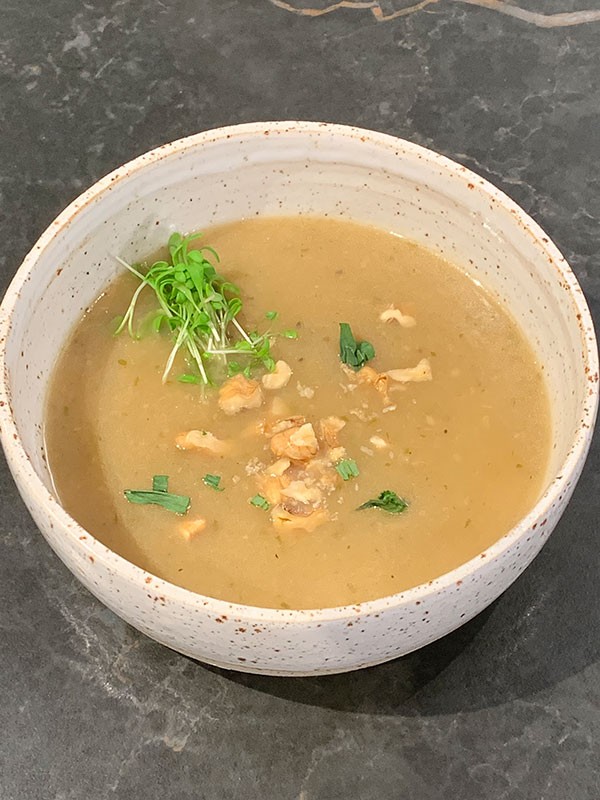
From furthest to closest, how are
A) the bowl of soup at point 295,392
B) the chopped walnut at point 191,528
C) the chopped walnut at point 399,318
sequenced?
1. the chopped walnut at point 399,318
2. the chopped walnut at point 191,528
3. the bowl of soup at point 295,392

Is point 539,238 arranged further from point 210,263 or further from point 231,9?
point 231,9

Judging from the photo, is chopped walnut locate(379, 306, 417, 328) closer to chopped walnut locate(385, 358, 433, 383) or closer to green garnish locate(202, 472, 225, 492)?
chopped walnut locate(385, 358, 433, 383)

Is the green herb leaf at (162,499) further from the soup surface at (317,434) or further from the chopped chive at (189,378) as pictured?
the chopped chive at (189,378)

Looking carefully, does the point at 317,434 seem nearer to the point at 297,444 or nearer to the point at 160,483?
the point at 297,444

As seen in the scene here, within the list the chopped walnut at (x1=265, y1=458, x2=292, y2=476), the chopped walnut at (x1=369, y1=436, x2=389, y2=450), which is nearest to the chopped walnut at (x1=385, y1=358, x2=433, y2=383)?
the chopped walnut at (x1=369, y1=436, x2=389, y2=450)

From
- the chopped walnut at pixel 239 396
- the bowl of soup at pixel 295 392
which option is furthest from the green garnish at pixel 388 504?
the chopped walnut at pixel 239 396

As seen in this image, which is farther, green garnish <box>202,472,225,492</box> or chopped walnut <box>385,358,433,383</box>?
chopped walnut <box>385,358,433,383</box>

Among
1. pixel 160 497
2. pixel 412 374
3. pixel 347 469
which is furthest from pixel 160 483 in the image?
pixel 412 374
